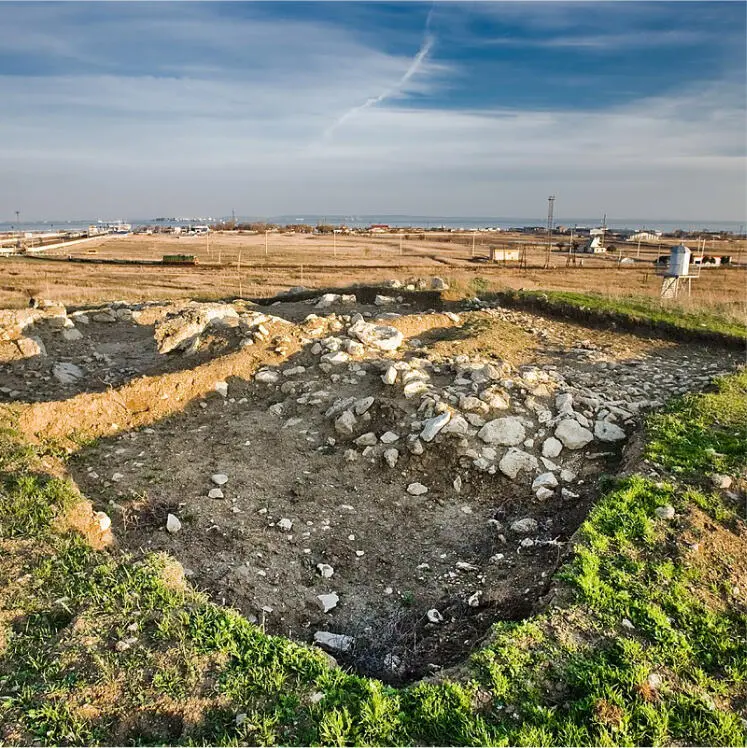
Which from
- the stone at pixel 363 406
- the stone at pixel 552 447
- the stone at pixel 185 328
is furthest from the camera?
the stone at pixel 185 328

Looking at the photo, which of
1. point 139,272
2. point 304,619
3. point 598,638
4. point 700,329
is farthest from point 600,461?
point 139,272

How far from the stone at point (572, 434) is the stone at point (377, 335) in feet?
13.0

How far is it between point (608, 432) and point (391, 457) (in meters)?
2.97

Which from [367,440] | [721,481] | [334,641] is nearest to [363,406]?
[367,440]

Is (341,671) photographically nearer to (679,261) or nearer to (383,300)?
(383,300)

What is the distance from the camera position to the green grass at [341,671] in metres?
2.92

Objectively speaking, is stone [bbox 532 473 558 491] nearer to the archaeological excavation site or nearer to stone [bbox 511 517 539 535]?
the archaeological excavation site

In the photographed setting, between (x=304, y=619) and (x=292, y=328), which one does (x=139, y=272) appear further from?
(x=304, y=619)

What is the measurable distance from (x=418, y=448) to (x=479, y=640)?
2978 millimetres

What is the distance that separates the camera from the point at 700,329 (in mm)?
12875

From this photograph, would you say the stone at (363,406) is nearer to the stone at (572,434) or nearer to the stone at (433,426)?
the stone at (433,426)

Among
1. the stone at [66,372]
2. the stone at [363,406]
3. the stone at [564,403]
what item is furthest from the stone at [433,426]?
the stone at [66,372]

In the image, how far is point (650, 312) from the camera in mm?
14461

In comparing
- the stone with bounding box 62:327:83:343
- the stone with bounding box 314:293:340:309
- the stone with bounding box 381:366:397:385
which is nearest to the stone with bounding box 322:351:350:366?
the stone with bounding box 381:366:397:385
